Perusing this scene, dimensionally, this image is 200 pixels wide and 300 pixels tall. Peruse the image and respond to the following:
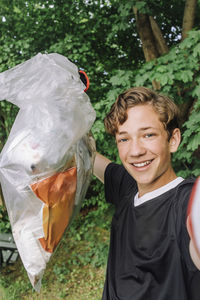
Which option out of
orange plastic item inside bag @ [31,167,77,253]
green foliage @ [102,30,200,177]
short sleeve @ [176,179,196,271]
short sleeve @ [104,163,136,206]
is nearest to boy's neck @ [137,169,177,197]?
short sleeve @ [176,179,196,271]

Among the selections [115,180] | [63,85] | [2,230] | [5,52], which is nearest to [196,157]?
[115,180]

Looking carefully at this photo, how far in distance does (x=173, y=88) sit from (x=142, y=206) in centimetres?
197

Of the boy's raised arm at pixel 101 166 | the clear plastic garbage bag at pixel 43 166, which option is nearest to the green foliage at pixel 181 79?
the boy's raised arm at pixel 101 166

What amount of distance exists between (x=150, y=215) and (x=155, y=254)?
0.16 metres

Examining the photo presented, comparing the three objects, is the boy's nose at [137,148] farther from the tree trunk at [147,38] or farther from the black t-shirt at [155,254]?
the tree trunk at [147,38]

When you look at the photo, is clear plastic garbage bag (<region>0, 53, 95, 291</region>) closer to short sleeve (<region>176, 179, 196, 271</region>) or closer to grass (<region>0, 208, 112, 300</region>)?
short sleeve (<region>176, 179, 196, 271</region>)

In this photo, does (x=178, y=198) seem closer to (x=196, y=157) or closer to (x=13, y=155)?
(x=13, y=155)

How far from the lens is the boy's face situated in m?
1.23

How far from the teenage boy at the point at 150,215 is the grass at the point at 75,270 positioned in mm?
2553

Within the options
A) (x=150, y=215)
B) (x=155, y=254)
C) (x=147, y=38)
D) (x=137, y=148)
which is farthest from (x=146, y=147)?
(x=147, y=38)

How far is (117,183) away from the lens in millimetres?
1642

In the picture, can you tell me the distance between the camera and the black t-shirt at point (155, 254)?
3.33 feet

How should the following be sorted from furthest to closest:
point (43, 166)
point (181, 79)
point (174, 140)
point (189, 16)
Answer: point (189, 16) < point (181, 79) < point (174, 140) < point (43, 166)

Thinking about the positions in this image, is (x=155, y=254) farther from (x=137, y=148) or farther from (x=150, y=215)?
(x=137, y=148)
